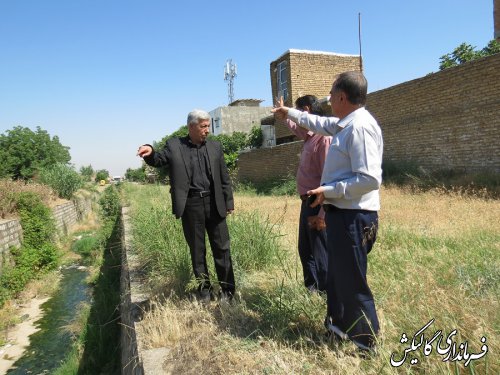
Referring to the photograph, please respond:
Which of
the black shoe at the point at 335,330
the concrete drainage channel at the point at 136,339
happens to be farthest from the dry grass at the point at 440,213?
the concrete drainage channel at the point at 136,339

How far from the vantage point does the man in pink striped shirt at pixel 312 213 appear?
3.10 metres

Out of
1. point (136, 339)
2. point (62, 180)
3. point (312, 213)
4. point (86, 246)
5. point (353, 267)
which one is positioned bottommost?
point (86, 246)

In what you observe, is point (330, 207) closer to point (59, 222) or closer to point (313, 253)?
point (313, 253)

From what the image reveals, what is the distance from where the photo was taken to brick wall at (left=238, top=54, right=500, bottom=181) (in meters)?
8.55

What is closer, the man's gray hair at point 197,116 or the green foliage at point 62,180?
the man's gray hair at point 197,116

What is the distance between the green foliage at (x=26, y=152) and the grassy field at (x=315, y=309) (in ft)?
63.7

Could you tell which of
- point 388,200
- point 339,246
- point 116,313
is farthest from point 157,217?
point 388,200

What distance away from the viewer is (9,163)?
2039 centimetres

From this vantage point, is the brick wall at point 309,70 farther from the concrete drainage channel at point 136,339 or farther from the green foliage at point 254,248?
the concrete drainage channel at point 136,339

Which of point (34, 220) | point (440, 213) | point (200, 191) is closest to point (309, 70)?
point (440, 213)

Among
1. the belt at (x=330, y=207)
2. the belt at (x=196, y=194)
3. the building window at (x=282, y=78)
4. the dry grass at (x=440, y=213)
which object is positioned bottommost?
the dry grass at (x=440, y=213)

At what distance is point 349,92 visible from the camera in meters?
2.30

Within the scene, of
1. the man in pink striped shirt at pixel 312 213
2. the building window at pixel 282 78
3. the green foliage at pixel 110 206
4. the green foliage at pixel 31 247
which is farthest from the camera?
the building window at pixel 282 78

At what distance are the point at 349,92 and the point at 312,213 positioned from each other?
3.77 feet
